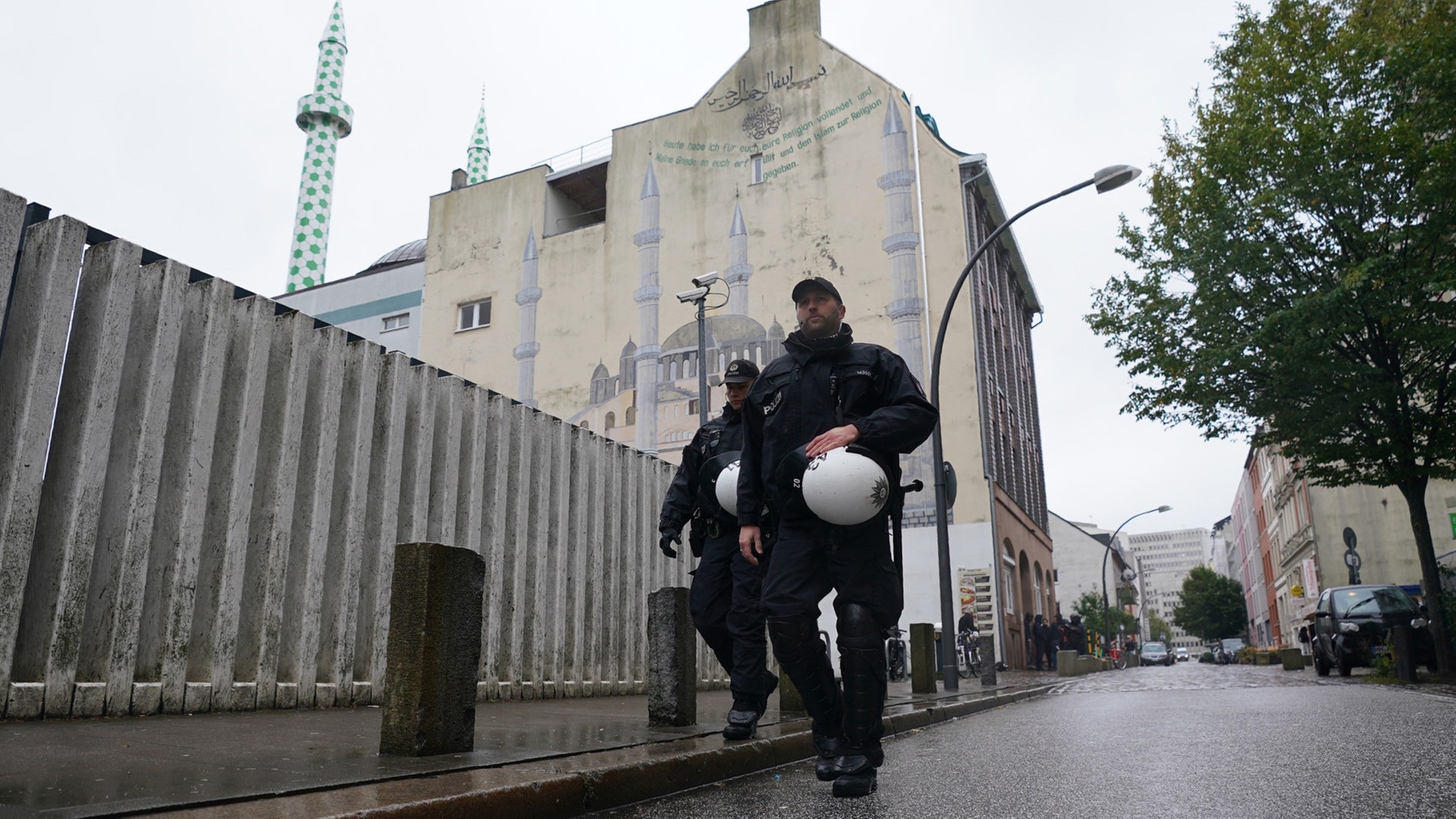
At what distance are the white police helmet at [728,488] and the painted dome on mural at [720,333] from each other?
63.7 feet

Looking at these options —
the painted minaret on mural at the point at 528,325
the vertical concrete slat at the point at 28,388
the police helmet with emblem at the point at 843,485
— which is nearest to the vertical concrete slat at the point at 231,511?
the vertical concrete slat at the point at 28,388

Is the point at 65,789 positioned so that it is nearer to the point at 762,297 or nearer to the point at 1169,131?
the point at 1169,131

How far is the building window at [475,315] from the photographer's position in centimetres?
2959

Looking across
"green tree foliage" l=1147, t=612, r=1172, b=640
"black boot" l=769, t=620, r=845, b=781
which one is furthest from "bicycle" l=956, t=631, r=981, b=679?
"green tree foliage" l=1147, t=612, r=1172, b=640

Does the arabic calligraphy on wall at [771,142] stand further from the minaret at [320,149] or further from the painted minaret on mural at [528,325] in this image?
the minaret at [320,149]

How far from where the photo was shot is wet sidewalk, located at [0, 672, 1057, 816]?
2.75 m

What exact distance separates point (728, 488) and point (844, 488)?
1.66m

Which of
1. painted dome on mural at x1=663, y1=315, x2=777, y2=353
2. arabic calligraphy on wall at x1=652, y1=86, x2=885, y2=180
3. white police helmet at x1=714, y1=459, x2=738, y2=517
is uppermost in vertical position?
arabic calligraphy on wall at x1=652, y1=86, x2=885, y2=180

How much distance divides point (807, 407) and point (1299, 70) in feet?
52.6

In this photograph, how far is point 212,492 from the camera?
5945mm

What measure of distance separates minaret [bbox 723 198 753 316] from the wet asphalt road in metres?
18.2

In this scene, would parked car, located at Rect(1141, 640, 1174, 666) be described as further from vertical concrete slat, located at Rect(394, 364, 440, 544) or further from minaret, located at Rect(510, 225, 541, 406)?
vertical concrete slat, located at Rect(394, 364, 440, 544)

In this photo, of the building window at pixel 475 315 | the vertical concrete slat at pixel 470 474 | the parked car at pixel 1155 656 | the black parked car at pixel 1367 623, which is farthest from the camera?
the parked car at pixel 1155 656

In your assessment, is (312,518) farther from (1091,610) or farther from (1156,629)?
(1156,629)
